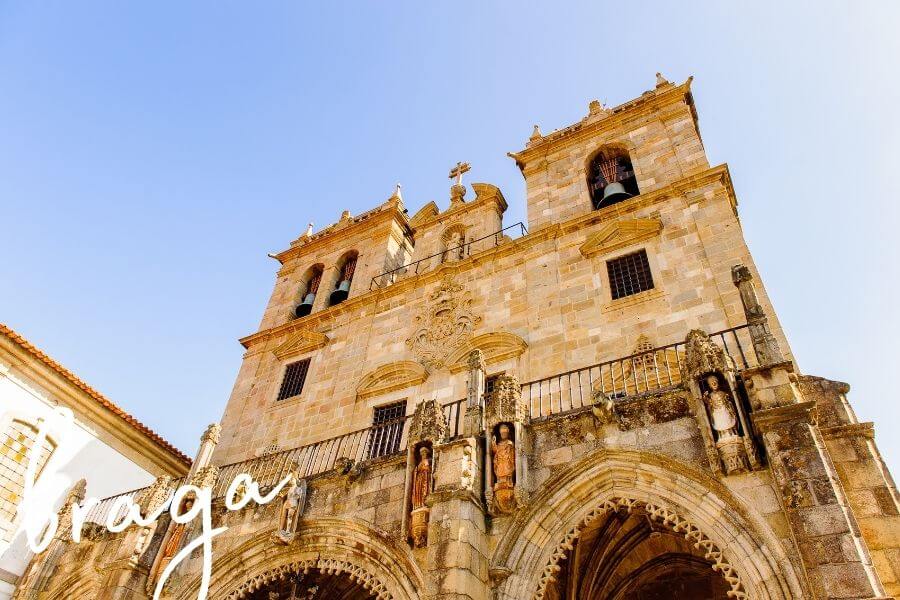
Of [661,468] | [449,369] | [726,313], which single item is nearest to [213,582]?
[449,369]

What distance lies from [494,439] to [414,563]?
2054 millimetres

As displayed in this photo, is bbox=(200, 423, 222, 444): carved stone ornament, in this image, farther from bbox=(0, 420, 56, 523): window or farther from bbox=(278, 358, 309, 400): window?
bbox=(0, 420, 56, 523): window

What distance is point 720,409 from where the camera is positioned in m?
7.57

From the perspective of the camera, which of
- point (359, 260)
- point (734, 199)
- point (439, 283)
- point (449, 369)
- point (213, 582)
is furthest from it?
point (359, 260)

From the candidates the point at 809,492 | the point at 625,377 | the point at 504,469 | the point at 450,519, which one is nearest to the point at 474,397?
the point at 504,469

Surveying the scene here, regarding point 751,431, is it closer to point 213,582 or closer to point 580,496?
point 580,496

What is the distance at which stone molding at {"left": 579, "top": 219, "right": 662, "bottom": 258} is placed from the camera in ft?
44.8

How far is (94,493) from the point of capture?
15031mm

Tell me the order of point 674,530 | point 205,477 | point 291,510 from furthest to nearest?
1. point 205,477
2. point 291,510
3. point 674,530

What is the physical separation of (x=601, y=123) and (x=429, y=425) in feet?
39.1

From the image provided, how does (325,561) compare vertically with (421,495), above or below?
below

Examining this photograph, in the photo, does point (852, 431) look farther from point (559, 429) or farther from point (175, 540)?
point (175, 540)

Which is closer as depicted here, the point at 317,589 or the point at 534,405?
the point at 317,589

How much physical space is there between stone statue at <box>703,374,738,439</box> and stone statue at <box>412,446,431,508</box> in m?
4.05
